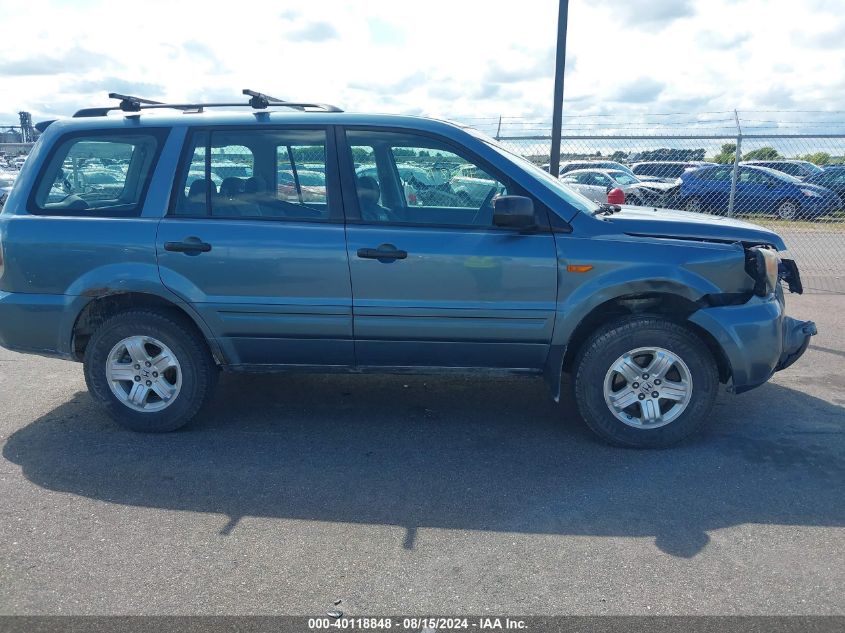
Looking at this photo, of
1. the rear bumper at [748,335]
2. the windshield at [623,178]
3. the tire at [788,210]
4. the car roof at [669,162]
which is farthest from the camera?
the windshield at [623,178]

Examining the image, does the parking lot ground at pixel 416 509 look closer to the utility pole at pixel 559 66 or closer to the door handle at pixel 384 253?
the door handle at pixel 384 253

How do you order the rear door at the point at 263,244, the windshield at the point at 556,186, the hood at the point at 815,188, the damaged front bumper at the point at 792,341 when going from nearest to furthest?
1. the rear door at the point at 263,244
2. the windshield at the point at 556,186
3. the damaged front bumper at the point at 792,341
4. the hood at the point at 815,188

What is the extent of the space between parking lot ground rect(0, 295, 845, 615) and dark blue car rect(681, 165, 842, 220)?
903 cm

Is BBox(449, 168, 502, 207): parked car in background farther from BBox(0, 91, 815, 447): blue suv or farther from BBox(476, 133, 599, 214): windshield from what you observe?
BBox(476, 133, 599, 214): windshield

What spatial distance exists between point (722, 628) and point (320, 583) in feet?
5.19

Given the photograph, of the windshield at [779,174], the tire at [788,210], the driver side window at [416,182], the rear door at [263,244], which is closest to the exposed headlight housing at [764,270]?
the driver side window at [416,182]

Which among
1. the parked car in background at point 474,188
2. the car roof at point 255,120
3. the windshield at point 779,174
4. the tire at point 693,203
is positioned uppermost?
the car roof at point 255,120

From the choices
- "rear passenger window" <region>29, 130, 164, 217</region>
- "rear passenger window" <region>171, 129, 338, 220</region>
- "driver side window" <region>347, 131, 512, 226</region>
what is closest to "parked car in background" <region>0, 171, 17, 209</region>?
"rear passenger window" <region>29, 130, 164, 217</region>

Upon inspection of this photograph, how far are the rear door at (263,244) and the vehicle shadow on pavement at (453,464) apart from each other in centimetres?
61

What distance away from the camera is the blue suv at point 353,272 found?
448 cm

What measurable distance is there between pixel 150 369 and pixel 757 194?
42.1 feet

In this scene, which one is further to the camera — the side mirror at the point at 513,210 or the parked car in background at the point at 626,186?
the parked car in background at the point at 626,186

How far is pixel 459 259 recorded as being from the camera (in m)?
4.47

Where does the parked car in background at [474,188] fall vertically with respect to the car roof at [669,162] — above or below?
above
